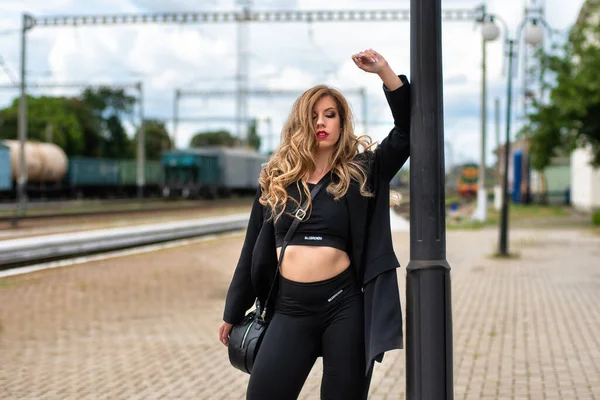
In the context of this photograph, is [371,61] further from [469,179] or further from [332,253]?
[469,179]

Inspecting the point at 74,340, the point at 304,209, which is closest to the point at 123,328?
the point at 74,340

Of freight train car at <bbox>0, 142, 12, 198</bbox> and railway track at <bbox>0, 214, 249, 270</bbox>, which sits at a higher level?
freight train car at <bbox>0, 142, 12, 198</bbox>

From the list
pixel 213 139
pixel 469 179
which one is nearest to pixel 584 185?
pixel 469 179

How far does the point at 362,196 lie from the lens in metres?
3.24

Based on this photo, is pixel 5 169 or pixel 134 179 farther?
pixel 134 179

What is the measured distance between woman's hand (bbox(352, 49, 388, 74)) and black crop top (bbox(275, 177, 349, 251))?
1.57ft

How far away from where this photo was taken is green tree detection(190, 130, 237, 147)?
12131 centimetres

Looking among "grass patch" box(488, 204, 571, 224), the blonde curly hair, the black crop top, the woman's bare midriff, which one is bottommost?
"grass patch" box(488, 204, 571, 224)

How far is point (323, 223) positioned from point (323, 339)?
44cm

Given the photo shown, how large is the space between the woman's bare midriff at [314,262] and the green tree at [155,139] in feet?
301

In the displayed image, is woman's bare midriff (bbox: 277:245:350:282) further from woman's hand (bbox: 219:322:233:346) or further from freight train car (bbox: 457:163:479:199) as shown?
freight train car (bbox: 457:163:479:199)

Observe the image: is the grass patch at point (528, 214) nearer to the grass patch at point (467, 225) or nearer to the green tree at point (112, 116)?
the grass patch at point (467, 225)

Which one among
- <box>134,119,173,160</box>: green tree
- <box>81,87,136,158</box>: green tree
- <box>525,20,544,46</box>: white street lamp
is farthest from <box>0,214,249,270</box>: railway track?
<box>134,119,173,160</box>: green tree

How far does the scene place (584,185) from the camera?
50.4 meters
